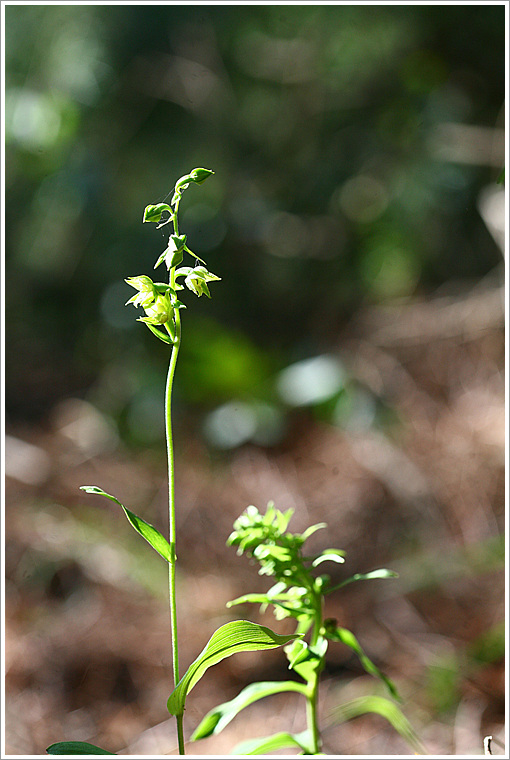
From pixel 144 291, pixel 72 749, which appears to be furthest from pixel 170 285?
pixel 72 749

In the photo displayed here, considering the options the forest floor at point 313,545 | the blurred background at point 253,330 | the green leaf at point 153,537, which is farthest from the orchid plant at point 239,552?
the blurred background at point 253,330

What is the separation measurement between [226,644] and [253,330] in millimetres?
1489

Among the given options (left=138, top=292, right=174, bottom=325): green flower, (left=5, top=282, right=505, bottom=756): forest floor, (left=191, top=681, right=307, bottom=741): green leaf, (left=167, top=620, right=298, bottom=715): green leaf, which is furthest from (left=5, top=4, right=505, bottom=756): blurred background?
(left=138, top=292, right=174, bottom=325): green flower

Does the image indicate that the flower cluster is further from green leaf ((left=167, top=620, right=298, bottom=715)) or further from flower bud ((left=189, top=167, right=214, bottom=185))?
green leaf ((left=167, top=620, right=298, bottom=715))

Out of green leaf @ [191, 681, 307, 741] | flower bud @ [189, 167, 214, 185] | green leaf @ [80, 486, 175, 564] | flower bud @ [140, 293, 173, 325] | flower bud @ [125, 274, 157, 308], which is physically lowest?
green leaf @ [191, 681, 307, 741]

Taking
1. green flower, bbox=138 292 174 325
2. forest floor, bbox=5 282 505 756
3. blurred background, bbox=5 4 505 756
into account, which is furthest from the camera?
blurred background, bbox=5 4 505 756

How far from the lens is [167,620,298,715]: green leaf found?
1.16ft

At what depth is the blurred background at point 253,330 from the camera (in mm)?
1021

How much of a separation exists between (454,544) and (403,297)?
0.85 m

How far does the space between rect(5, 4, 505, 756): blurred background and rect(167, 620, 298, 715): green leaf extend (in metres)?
0.56

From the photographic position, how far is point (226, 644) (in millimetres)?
362

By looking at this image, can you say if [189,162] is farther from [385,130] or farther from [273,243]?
[385,130]

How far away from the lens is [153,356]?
1.73m

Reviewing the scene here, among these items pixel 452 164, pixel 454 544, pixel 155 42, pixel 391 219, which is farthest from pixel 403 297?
pixel 155 42
